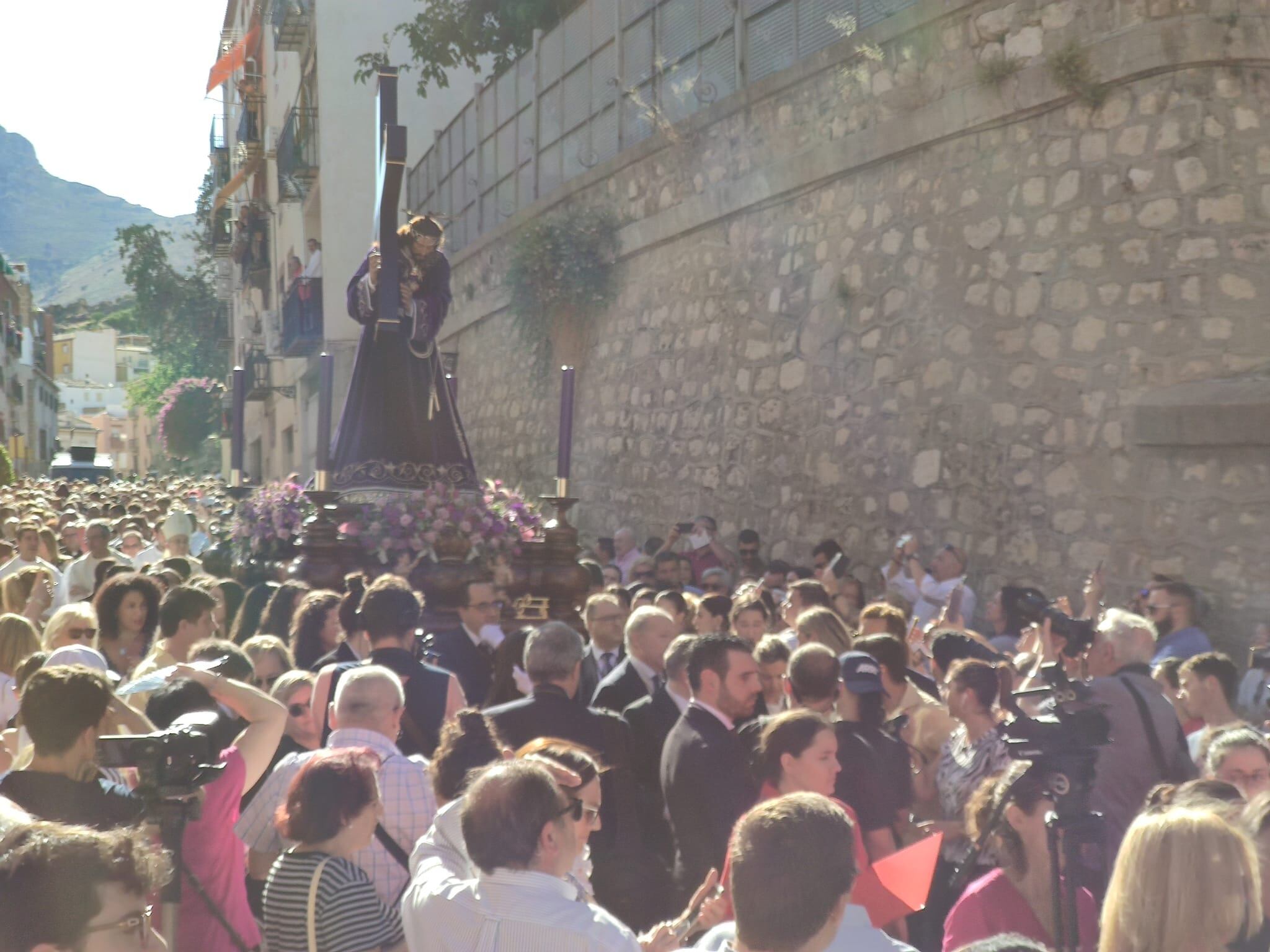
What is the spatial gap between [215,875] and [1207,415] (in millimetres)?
5748

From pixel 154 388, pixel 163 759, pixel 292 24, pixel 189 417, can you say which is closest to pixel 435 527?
pixel 163 759

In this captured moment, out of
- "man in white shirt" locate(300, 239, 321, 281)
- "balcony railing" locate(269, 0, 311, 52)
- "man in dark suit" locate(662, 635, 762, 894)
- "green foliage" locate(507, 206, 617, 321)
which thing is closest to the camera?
"man in dark suit" locate(662, 635, 762, 894)

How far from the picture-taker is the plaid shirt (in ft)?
12.2

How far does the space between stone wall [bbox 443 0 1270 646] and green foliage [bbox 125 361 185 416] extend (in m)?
51.3

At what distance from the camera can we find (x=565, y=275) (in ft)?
49.1

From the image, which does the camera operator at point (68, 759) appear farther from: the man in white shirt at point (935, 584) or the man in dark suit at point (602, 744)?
the man in white shirt at point (935, 584)

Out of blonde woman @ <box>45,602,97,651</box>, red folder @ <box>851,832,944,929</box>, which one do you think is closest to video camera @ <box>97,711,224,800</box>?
Answer: red folder @ <box>851,832,944,929</box>

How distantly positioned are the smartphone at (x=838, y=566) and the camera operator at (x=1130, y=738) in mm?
4246

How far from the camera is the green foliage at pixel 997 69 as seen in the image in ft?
28.8

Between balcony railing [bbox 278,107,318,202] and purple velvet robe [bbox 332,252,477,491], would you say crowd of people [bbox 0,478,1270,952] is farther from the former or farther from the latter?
balcony railing [bbox 278,107,318,202]

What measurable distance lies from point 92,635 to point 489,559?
190cm

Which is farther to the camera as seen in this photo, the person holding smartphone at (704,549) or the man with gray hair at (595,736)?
the person holding smartphone at (704,549)

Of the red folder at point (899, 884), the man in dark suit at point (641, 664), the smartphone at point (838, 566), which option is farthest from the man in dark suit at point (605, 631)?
the red folder at point (899, 884)

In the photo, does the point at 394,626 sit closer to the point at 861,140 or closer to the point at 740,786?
the point at 740,786
